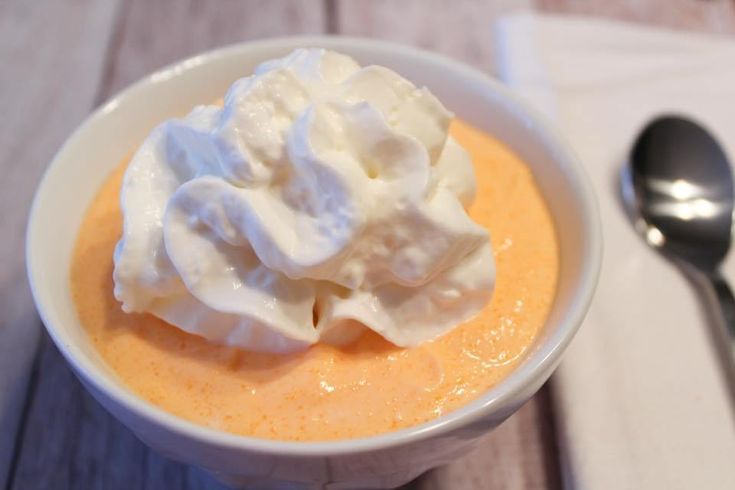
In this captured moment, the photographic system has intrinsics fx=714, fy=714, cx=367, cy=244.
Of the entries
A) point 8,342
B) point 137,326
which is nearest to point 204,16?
point 8,342

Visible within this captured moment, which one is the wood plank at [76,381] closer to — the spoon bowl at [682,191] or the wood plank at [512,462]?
the wood plank at [512,462]

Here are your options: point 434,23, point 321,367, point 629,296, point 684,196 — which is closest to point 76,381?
point 321,367

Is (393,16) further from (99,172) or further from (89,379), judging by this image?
(89,379)

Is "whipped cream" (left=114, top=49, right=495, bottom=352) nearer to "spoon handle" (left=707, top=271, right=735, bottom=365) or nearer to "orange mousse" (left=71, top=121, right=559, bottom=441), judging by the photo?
"orange mousse" (left=71, top=121, right=559, bottom=441)

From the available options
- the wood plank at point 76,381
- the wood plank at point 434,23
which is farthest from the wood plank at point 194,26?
the wood plank at point 434,23

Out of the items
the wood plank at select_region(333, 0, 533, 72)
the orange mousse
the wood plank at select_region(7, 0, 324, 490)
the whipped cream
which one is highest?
the whipped cream

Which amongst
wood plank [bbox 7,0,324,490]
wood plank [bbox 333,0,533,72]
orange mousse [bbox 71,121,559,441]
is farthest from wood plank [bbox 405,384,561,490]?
wood plank [bbox 333,0,533,72]

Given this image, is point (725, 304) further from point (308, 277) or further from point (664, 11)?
point (664, 11)

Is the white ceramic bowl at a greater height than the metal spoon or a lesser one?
greater
